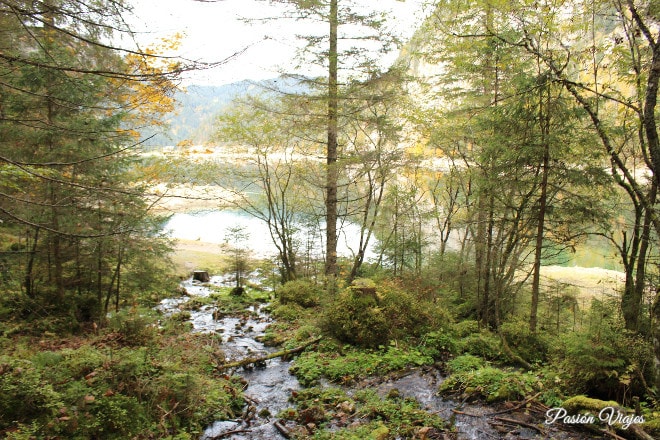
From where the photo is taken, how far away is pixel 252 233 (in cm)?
1455

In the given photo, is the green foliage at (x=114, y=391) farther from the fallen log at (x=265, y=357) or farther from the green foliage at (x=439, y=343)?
the green foliage at (x=439, y=343)

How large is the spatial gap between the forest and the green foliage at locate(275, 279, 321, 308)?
77 millimetres

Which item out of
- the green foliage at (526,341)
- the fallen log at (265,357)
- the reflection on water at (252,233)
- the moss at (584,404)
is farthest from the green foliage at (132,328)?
the green foliage at (526,341)

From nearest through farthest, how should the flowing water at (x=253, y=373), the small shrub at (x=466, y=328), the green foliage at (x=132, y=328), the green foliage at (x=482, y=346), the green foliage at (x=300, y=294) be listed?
1. the flowing water at (x=253, y=373)
2. the green foliage at (x=132, y=328)
3. the green foliage at (x=482, y=346)
4. the small shrub at (x=466, y=328)
5. the green foliage at (x=300, y=294)

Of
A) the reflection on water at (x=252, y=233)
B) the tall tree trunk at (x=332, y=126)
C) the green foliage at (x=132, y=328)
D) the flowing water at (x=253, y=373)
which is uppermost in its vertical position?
the tall tree trunk at (x=332, y=126)

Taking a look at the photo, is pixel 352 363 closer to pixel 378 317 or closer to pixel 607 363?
pixel 378 317

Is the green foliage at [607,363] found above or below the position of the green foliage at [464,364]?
above

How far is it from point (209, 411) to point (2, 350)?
9.71ft

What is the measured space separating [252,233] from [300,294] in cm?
459

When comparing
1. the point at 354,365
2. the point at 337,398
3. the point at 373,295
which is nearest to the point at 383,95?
the point at 373,295

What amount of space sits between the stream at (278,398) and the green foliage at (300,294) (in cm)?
218

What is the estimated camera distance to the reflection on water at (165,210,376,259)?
44.0 feet

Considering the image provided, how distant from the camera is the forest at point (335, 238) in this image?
160 inches

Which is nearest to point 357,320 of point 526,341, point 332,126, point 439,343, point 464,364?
point 439,343
